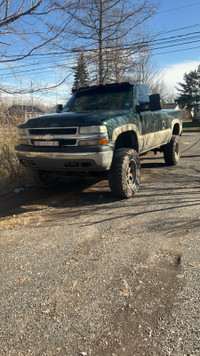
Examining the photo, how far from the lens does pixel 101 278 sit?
2.44 m

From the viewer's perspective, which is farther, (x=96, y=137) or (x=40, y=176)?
(x=40, y=176)

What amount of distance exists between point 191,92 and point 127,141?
54872 millimetres

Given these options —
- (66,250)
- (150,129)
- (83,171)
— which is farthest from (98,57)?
(66,250)

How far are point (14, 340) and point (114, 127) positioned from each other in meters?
3.08

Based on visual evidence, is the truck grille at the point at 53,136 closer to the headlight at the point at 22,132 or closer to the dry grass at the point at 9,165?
the headlight at the point at 22,132

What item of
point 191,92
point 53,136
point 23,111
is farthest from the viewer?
point 191,92

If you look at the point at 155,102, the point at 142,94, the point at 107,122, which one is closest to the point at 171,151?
the point at 142,94

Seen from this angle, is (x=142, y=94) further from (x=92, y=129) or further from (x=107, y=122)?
(x=92, y=129)

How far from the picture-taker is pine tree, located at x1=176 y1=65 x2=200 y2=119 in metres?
53.3

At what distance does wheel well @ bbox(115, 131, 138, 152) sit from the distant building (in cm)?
284

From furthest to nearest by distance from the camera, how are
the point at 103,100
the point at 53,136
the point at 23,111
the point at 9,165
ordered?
the point at 23,111 < the point at 9,165 < the point at 103,100 < the point at 53,136

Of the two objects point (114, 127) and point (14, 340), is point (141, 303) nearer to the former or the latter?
point (14, 340)

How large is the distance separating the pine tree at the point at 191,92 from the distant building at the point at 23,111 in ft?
170

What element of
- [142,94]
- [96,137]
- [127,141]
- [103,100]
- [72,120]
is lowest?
[127,141]
